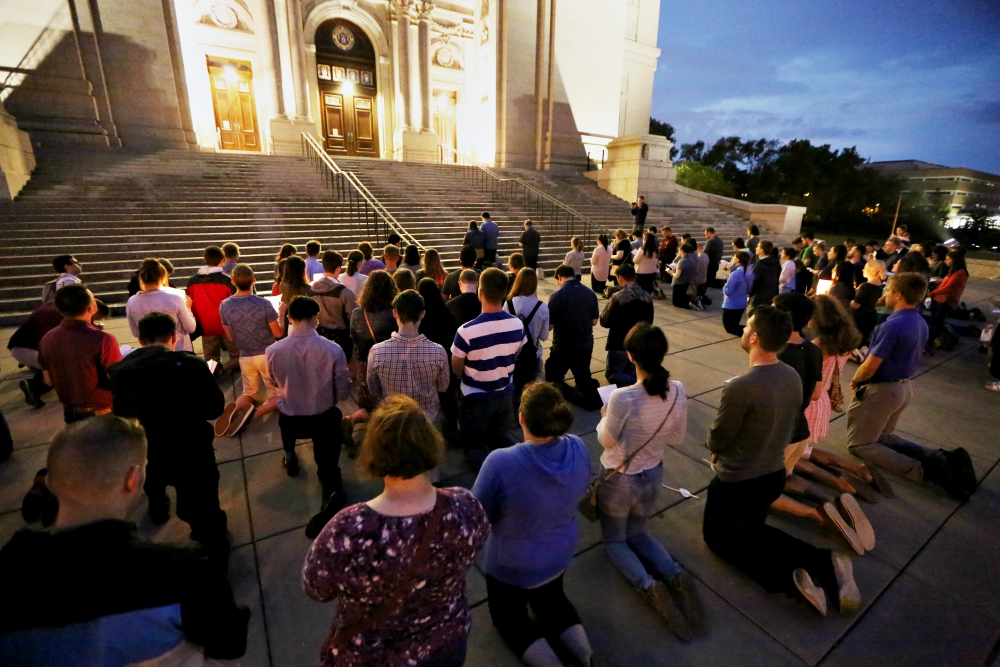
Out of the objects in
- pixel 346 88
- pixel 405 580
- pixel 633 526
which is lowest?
pixel 633 526

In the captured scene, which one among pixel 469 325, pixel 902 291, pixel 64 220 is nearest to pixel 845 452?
pixel 902 291

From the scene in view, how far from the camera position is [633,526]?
2.93 m

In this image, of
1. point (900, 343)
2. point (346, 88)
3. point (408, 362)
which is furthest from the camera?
point (346, 88)

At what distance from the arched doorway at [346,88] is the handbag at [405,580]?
83.3 ft

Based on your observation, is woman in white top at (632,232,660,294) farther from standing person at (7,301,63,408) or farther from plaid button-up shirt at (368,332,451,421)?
standing person at (7,301,63,408)

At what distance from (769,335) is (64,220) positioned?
47.1 ft

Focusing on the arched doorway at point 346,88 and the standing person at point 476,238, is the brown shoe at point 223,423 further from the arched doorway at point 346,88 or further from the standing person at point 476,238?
the arched doorway at point 346,88

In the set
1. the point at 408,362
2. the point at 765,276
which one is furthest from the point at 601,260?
the point at 408,362

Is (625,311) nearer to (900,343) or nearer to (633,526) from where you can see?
(900,343)

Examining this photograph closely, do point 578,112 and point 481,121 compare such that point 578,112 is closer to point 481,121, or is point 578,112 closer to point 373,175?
point 481,121

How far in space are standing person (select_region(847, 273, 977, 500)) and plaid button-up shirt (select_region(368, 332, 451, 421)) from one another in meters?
3.62

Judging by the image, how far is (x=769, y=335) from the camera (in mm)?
2672

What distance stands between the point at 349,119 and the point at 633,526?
1004 inches

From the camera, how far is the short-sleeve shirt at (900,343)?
385 centimetres
